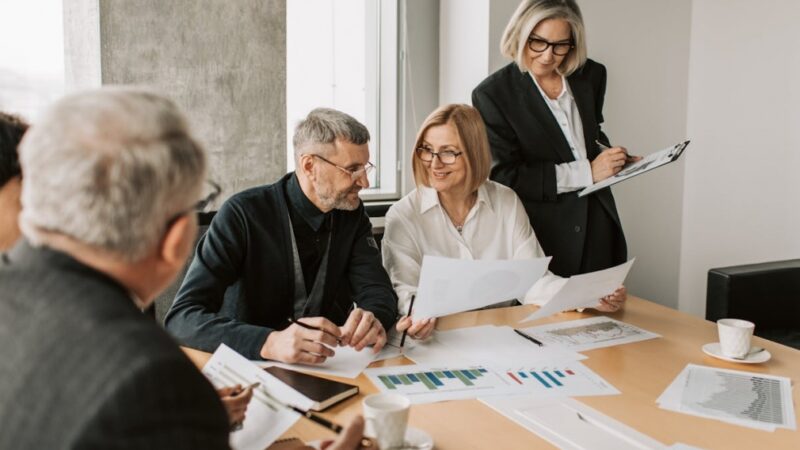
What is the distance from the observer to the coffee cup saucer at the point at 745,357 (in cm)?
166

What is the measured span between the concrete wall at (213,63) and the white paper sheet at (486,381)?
1543mm

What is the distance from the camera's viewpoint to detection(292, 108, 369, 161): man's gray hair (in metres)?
1.96

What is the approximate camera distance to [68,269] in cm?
72

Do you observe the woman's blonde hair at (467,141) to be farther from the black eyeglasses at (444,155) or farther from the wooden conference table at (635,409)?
the wooden conference table at (635,409)

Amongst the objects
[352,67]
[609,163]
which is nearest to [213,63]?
[352,67]

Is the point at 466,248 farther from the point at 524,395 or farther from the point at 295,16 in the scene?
the point at 295,16

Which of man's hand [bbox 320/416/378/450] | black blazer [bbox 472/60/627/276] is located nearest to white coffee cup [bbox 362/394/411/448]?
man's hand [bbox 320/416/378/450]

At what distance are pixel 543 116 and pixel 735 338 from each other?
1166mm

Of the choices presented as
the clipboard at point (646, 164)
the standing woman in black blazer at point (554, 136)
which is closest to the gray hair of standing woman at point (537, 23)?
the standing woman in black blazer at point (554, 136)

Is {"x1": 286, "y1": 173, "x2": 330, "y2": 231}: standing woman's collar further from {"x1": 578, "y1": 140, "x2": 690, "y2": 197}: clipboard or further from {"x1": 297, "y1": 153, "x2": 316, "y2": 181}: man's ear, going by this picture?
{"x1": 578, "y1": 140, "x2": 690, "y2": 197}: clipboard

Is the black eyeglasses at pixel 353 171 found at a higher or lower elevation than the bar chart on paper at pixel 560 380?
higher

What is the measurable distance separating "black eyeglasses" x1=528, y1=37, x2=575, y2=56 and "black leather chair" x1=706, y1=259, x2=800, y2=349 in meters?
1.02

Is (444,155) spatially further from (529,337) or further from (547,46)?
(529,337)

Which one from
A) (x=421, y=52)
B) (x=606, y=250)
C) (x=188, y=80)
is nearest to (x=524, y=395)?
(x=606, y=250)
